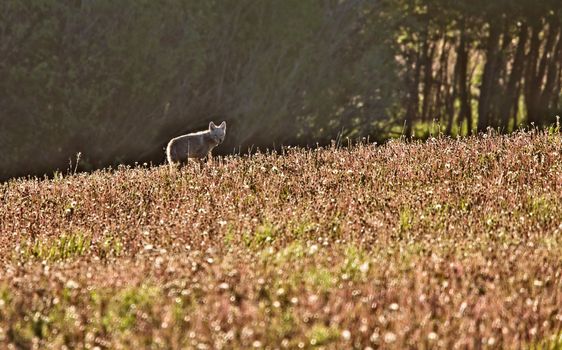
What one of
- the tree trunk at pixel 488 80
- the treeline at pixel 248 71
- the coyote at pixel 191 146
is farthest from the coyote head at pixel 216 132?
the tree trunk at pixel 488 80

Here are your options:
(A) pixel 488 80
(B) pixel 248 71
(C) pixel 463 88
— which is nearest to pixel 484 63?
(C) pixel 463 88

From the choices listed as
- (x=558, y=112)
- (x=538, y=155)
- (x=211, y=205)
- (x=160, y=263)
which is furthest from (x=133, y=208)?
(x=558, y=112)

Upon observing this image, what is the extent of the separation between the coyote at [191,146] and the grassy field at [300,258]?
3438 millimetres

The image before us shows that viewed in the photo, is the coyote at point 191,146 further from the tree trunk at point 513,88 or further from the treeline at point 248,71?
the tree trunk at point 513,88

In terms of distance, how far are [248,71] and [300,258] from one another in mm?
13682

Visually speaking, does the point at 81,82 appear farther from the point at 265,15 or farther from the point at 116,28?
the point at 265,15

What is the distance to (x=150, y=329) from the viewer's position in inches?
175

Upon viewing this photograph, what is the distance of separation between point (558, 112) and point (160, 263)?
17.1 m

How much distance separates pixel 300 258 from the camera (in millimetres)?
5621

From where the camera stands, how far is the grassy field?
4414 millimetres

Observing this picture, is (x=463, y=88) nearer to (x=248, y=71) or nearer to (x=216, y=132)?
(x=248, y=71)

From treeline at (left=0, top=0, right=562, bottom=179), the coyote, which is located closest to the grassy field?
the coyote

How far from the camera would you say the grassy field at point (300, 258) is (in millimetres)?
4414

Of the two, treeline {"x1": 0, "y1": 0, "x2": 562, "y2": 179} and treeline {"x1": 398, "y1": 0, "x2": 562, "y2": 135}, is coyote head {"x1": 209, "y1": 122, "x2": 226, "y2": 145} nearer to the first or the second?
treeline {"x1": 0, "y1": 0, "x2": 562, "y2": 179}
